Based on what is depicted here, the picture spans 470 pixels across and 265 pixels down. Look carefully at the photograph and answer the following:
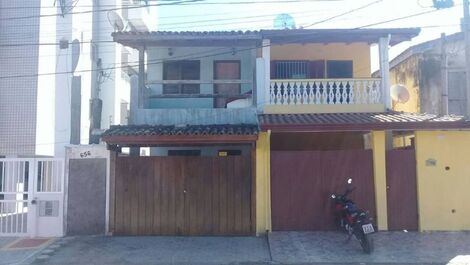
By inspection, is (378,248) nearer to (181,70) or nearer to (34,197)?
(34,197)

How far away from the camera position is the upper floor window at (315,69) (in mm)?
14234

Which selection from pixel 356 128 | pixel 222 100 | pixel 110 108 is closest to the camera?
pixel 356 128

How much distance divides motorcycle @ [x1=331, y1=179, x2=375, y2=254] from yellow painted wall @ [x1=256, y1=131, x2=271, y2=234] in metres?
1.66

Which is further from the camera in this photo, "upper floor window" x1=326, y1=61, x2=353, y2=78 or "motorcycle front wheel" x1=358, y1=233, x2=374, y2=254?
"upper floor window" x1=326, y1=61, x2=353, y2=78

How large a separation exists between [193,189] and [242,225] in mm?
1385

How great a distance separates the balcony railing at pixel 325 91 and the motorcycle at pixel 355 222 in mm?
3390

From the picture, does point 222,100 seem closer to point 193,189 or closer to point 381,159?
point 193,189

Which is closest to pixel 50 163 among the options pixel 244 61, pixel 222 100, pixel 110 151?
pixel 110 151

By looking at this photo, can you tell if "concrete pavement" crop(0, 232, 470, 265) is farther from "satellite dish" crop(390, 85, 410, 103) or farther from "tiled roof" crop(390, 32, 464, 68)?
"tiled roof" crop(390, 32, 464, 68)

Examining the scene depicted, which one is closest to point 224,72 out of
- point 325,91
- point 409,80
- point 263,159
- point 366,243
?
point 325,91

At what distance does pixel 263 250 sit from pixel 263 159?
231 centimetres

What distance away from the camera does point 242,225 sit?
10656 mm

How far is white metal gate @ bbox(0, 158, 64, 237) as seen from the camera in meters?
10.6

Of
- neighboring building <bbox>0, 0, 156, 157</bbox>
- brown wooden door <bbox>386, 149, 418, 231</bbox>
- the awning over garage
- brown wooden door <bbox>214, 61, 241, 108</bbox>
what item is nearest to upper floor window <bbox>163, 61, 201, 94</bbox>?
brown wooden door <bbox>214, 61, 241, 108</bbox>
